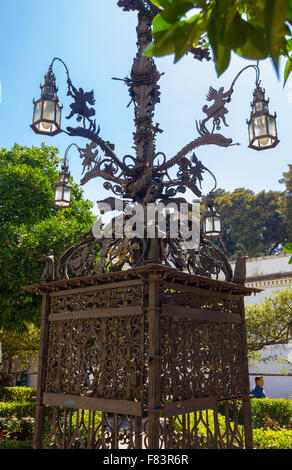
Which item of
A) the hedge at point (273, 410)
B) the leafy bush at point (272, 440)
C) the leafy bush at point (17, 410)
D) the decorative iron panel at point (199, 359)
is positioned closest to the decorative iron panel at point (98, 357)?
the decorative iron panel at point (199, 359)

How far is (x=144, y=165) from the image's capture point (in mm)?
4195

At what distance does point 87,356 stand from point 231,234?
82.5ft

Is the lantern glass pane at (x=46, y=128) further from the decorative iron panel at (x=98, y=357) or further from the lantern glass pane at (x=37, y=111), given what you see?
the decorative iron panel at (x=98, y=357)

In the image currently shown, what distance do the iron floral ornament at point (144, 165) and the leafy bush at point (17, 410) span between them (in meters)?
8.12

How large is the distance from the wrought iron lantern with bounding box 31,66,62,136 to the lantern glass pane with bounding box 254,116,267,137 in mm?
1945

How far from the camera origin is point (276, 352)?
1512cm

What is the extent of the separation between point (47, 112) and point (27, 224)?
5.58 m

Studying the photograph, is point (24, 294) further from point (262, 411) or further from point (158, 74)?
point (262, 411)

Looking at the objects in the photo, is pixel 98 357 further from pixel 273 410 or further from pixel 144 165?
pixel 273 410

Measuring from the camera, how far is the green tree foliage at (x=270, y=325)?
38.5 ft

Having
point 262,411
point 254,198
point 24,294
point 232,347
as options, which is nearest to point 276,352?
point 262,411

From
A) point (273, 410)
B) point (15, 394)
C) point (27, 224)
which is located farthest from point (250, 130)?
point (15, 394)

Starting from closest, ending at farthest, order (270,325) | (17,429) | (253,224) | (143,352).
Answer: (143,352), (17,429), (270,325), (253,224)

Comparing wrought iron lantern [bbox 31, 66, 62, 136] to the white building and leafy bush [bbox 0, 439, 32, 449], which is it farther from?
the white building
